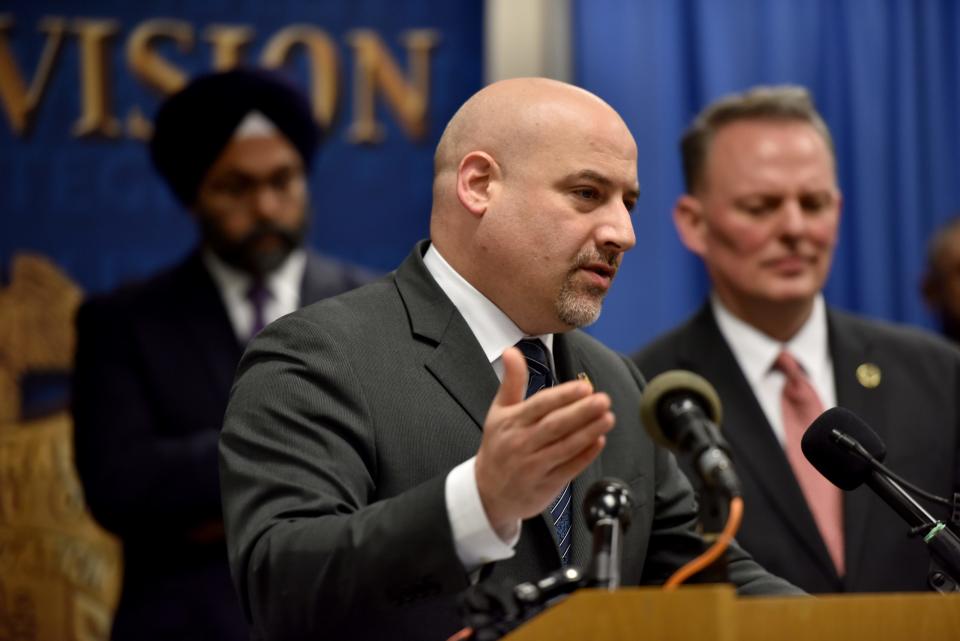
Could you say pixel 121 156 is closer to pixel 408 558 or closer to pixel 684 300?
pixel 684 300

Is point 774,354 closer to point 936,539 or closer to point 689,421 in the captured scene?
point 936,539

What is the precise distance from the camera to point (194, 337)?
3.75 metres

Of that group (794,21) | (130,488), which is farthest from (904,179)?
(130,488)

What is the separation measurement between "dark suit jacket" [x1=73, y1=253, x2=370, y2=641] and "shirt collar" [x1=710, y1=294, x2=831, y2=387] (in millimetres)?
1300

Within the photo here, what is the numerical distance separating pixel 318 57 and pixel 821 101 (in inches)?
73.7

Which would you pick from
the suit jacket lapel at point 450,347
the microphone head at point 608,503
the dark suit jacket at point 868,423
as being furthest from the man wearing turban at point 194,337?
the microphone head at point 608,503

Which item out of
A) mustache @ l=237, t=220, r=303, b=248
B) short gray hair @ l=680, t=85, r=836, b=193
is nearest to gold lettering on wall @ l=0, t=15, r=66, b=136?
mustache @ l=237, t=220, r=303, b=248

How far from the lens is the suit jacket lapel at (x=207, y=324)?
12.1 feet

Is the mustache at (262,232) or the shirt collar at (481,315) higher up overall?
the shirt collar at (481,315)

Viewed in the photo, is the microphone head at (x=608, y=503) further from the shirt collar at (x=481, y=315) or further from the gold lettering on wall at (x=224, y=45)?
the gold lettering on wall at (x=224, y=45)

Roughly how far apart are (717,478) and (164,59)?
3.48 metres

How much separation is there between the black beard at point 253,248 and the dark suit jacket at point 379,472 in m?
1.45

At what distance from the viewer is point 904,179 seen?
17.6 feet

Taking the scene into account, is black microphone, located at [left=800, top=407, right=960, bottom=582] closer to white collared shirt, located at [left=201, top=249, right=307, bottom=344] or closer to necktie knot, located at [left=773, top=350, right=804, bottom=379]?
necktie knot, located at [left=773, top=350, right=804, bottom=379]
